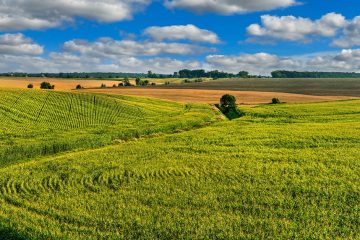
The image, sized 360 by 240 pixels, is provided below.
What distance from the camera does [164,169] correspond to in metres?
27.2

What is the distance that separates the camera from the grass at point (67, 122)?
121 feet

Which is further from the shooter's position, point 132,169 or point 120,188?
point 132,169

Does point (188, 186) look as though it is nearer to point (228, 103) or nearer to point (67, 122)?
point (67, 122)

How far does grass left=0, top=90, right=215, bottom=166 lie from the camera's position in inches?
1449

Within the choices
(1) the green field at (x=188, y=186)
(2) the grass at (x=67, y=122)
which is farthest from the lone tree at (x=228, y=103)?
(1) the green field at (x=188, y=186)

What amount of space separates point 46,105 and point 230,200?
4465 cm

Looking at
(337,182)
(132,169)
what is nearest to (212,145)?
(132,169)

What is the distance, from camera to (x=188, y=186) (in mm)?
23141

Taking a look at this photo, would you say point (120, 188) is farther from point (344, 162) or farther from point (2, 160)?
point (344, 162)

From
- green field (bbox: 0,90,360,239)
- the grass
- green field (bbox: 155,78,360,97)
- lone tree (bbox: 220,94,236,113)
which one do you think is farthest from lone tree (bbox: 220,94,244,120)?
green field (bbox: 155,78,360,97)

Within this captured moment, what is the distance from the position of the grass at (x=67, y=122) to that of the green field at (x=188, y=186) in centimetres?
40

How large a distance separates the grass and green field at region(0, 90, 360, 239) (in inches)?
15.7

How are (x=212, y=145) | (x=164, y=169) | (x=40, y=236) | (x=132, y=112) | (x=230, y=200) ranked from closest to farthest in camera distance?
Answer: (x=40, y=236)
(x=230, y=200)
(x=164, y=169)
(x=212, y=145)
(x=132, y=112)

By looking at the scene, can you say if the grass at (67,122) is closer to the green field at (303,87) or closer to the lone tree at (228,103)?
the lone tree at (228,103)
